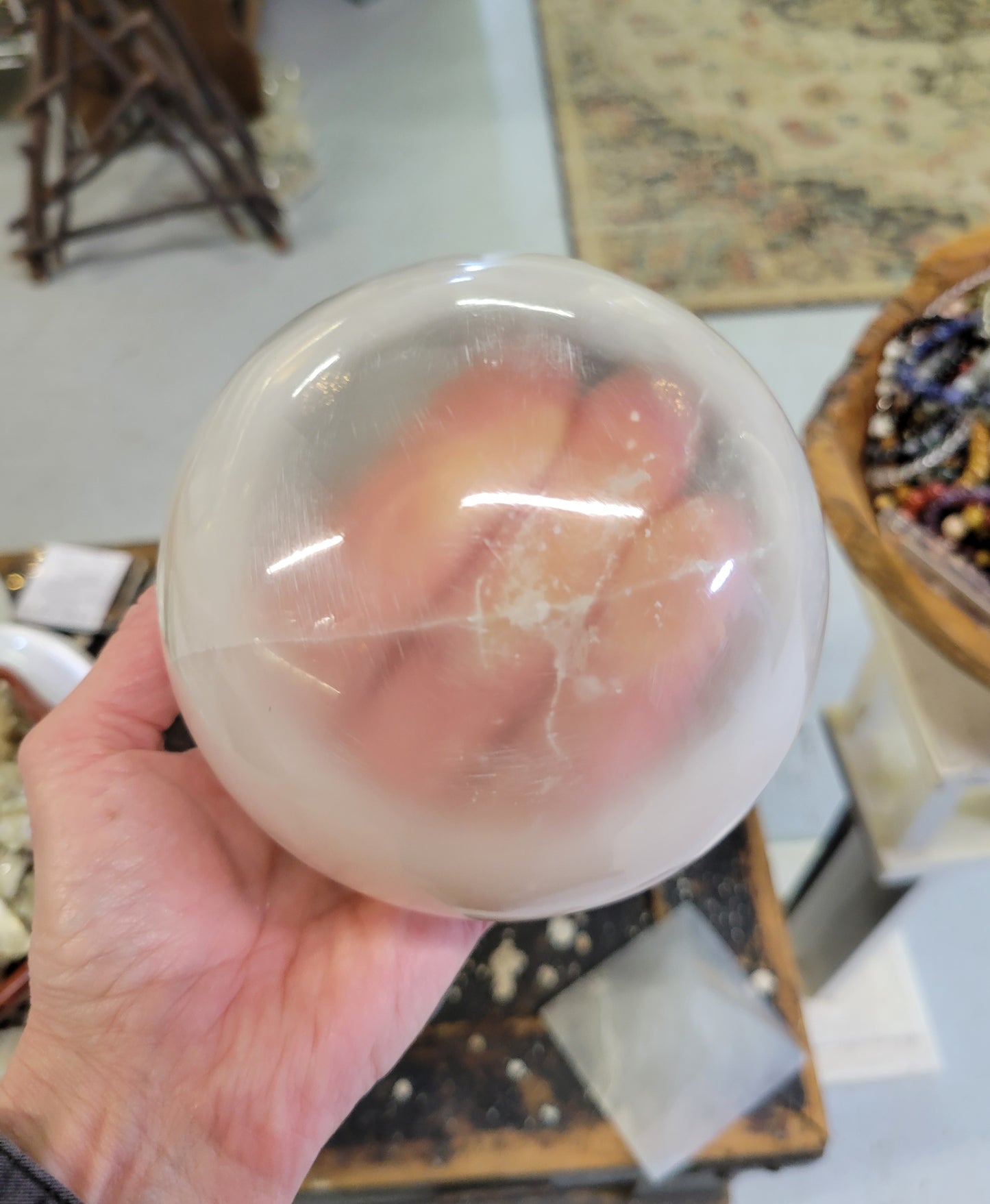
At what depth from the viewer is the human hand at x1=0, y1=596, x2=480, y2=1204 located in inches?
19.5

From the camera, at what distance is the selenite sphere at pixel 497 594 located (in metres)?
0.36

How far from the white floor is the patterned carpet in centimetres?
8

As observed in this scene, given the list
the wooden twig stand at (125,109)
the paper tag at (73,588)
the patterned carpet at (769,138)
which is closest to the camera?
the paper tag at (73,588)

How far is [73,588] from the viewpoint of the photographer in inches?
31.9

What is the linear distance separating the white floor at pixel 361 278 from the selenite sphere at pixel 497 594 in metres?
0.70

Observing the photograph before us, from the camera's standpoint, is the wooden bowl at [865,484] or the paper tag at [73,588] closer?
the wooden bowl at [865,484]

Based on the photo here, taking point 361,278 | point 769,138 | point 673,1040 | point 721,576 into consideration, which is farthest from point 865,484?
point 769,138

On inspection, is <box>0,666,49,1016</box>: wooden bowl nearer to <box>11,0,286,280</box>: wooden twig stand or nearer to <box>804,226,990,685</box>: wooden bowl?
<box>804,226,990,685</box>: wooden bowl

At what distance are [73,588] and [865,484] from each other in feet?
2.19

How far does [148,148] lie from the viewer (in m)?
1.79

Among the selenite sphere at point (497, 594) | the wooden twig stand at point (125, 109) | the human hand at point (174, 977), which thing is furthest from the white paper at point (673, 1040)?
the wooden twig stand at point (125, 109)

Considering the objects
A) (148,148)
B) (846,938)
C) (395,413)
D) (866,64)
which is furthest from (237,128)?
(846,938)

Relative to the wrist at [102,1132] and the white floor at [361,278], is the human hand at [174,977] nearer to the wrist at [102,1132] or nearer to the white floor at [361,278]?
the wrist at [102,1132]

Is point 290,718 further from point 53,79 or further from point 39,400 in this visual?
point 53,79
